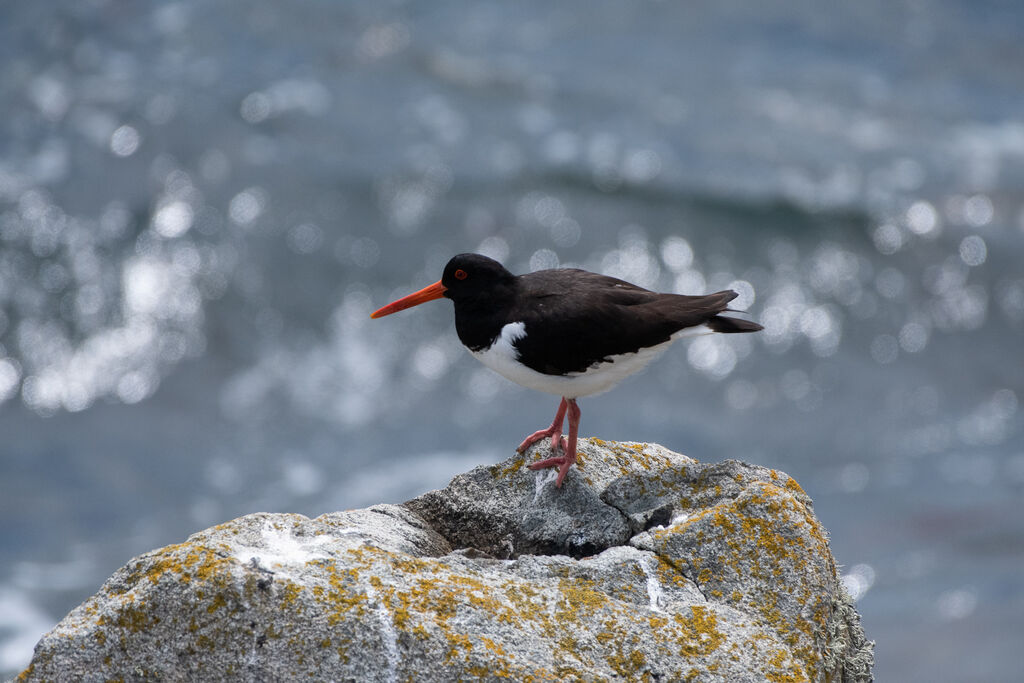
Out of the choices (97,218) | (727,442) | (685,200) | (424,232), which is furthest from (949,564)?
(97,218)

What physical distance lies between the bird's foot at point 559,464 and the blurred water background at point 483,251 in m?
9.30

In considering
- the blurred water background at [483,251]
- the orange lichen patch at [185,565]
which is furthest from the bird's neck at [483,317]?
the blurred water background at [483,251]

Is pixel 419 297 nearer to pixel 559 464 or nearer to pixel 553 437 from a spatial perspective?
pixel 553 437

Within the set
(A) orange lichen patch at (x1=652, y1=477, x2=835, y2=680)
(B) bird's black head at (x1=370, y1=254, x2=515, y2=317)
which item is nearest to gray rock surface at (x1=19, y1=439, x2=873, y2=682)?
(A) orange lichen patch at (x1=652, y1=477, x2=835, y2=680)

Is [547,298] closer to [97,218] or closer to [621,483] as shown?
[621,483]

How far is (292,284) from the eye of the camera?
61.8 feet

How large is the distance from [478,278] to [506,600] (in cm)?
258

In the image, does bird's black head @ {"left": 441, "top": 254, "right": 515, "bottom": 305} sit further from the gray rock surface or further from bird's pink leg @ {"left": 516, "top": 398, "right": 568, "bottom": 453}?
the gray rock surface

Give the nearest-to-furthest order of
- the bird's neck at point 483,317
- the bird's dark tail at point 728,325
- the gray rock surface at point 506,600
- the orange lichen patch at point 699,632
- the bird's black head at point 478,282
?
the gray rock surface at point 506,600
the orange lichen patch at point 699,632
the bird's dark tail at point 728,325
the bird's neck at point 483,317
the bird's black head at point 478,282

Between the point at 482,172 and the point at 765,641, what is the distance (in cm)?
1709

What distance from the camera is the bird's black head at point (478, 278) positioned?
22.2ft

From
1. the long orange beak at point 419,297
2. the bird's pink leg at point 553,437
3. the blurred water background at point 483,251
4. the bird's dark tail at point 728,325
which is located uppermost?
the blurred water background at point 483,251

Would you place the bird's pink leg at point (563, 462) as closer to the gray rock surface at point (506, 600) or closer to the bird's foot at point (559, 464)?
the bird's foot at point (559, 464)

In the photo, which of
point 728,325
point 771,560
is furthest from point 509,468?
point 771,560
